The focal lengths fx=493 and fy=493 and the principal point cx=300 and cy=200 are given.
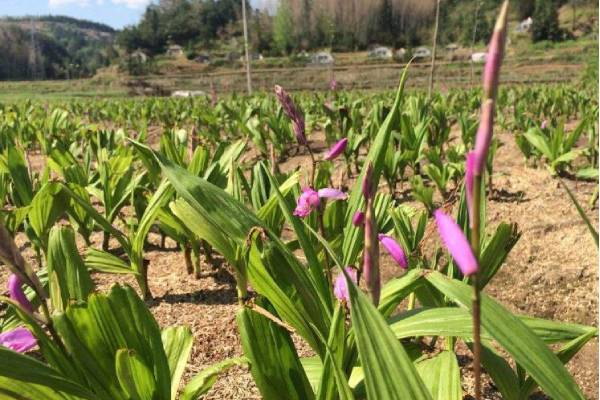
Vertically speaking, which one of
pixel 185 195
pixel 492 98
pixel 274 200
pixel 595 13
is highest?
pixel 595 13

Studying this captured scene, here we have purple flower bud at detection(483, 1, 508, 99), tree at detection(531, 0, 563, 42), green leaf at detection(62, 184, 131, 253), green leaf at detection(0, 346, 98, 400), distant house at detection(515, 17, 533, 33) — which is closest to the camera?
purple flower bud at detection(483, 1, 508, 99)

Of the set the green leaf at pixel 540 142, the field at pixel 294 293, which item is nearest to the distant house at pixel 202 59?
the green leaf at pixel 540 142

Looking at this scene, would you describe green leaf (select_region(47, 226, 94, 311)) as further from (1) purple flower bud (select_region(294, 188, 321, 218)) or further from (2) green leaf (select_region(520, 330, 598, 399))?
(2) green leaf (select_region(520, 330, 598, 399))

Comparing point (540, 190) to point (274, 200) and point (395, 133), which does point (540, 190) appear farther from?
point (274, 200)

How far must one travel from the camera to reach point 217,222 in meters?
0.94

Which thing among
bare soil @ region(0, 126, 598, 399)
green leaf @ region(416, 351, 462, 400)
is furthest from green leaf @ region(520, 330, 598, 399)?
bare soil @ region(0, 126, 598, 399)

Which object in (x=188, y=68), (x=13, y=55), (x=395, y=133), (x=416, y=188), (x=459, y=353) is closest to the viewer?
(x=459, y=353)

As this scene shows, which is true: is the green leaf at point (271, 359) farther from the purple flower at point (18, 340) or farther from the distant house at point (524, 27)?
the distant house at point (524, 27)

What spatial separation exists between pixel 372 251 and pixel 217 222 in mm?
442

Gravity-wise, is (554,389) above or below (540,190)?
above

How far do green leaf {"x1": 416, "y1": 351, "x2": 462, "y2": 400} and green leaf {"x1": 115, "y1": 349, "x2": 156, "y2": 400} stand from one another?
473mm

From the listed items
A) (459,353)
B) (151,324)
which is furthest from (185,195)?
(459,353)

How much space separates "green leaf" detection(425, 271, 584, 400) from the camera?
2.02ft

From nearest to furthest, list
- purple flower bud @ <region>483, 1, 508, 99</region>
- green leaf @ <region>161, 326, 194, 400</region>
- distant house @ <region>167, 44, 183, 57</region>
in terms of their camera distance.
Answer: purple flower bud @ <region>483, 1, 508, 99</region>
green leaf @ <region>161, 326, 194, 400</region>
distant house @ <region>167, 44, 183, 57</region>
